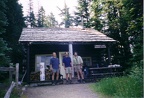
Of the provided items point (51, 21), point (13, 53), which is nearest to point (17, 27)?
point (13, 53)

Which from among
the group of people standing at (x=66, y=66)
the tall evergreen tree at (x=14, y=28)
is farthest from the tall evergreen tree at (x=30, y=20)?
the group of people standing at (x=66, y=66)

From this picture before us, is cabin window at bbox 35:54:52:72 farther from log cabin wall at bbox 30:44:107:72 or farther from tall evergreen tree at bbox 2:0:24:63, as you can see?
tall evergreen tree at bbox 2:0:24:63

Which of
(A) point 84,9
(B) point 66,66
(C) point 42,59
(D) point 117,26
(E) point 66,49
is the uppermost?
(A) point 84,9

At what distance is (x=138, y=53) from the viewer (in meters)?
13.8

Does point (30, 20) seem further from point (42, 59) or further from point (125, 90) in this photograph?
point (125, 90)

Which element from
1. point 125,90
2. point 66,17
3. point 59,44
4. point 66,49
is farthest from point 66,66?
point 66,17

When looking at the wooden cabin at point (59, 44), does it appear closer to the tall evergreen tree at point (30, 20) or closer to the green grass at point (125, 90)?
the green grass at point (125, 90)

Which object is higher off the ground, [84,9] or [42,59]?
[84,9]

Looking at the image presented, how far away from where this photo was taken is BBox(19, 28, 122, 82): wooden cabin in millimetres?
13953

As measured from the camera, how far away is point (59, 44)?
562 inches

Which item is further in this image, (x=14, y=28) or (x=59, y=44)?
(x=14, y=28)

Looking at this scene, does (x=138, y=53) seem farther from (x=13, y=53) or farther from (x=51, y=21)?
(x=51, y=21)

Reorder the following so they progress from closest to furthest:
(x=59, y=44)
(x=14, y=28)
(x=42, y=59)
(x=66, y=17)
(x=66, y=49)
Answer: (x=59, y=44) → (x=42, y=59) → (x=66, y=49) → (x=14, y=28) → (x=66, y=17)

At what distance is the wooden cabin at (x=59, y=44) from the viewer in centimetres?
1395
